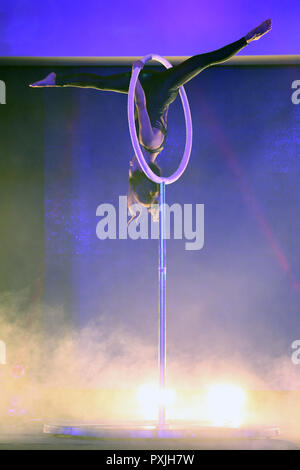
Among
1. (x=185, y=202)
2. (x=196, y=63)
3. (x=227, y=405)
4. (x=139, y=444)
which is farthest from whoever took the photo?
(x=185, y=202)

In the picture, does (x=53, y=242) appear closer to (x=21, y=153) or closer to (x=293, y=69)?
(x=21, y=153)

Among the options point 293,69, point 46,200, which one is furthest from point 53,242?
point 293,69

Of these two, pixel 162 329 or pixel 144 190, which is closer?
pixel 162 329

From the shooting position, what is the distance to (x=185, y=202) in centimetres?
505

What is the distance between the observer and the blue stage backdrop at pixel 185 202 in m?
5.01

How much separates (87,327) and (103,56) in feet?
6.48

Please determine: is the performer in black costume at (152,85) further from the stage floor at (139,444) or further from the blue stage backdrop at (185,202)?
the blue stage backdrop at (185,202)

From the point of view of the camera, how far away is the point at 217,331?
5.02m

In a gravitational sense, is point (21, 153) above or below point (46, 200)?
above

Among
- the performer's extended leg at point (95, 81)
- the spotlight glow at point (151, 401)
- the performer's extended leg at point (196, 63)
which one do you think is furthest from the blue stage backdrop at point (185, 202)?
the performer's extended leg at point (196, 63)

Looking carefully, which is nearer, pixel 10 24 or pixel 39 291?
pixel 10 24

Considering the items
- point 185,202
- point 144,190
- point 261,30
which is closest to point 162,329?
point 144,190

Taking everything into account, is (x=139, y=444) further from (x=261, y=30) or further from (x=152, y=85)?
(x=261, y=30)

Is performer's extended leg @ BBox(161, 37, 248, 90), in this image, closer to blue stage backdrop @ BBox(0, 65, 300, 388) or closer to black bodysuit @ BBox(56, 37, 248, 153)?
black bodysuit @ BBox(56, 37, 248, 153)
